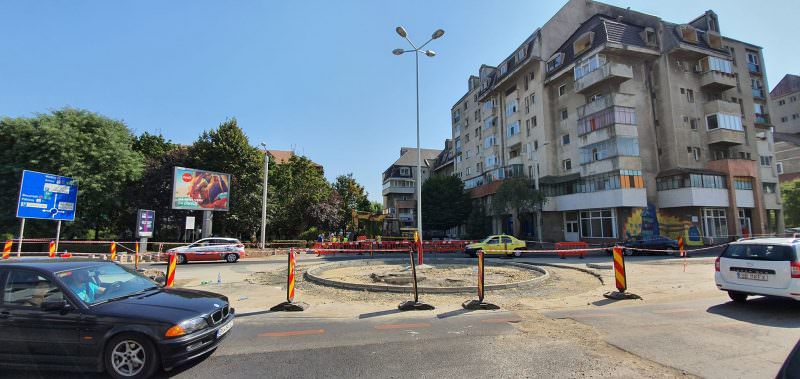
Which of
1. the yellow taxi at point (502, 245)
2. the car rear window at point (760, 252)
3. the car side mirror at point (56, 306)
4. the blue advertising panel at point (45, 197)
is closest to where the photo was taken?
the car side mirror at point (56, 306)

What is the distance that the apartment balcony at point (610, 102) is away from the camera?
33969mm

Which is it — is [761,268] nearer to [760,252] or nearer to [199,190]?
[760,252]

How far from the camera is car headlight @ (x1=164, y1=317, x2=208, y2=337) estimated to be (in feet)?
14.7

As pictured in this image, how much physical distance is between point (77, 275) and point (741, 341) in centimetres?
997

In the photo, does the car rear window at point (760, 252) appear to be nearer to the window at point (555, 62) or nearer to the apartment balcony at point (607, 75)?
the apartment balcony at point (607, 75)

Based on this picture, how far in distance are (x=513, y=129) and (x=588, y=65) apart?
39.9 ft

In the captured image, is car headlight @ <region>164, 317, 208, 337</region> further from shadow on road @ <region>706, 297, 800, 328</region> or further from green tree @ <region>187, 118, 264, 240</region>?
green tree @ <region>187, 118, 264, 240</region>

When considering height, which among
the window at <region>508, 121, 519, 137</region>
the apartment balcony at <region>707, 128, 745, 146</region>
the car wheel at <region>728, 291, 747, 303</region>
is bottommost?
the car wheel at <region>728, 291, 747, 303</region>

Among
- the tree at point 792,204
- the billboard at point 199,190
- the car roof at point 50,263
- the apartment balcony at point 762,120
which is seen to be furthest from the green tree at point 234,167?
the tree at point 792,204

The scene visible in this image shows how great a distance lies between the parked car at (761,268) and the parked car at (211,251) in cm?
2250

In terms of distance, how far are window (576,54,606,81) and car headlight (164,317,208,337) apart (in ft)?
129

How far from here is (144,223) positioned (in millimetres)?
24312

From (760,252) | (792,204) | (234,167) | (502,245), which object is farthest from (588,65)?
(792,204)

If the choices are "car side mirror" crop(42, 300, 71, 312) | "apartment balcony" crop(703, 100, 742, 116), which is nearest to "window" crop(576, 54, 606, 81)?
"apartment balcony" crop(703, 100, 742, 116)
